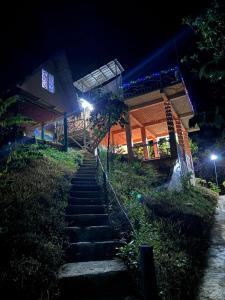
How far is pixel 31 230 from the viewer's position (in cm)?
583

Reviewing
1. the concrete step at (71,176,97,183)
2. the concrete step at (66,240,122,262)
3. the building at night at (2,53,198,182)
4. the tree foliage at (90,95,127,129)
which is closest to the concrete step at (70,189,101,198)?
the concrete step at (71,176,97,183)

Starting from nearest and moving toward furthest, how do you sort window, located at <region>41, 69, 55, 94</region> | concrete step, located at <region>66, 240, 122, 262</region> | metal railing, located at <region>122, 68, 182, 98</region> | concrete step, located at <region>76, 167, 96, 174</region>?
1. concrete step, located at <region>66, 240, 122, 262</region>
2. concrete step, located at <region>76, 167, 96, 174</region>
3. metal railing, located at <region>122, 68, 182, 98</region>
4. window, located at <region>41, 69, 55, 94</region>

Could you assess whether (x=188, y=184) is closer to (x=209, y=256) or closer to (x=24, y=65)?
(x=209, y=256)

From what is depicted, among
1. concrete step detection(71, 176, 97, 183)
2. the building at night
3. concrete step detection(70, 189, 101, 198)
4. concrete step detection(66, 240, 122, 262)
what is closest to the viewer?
concrete step detection(66, 240, 122, 262)

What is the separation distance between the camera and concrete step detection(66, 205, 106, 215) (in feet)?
26.3

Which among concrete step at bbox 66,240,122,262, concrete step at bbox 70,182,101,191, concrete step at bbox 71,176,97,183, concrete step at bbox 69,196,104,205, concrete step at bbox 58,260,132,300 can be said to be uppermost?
concrete step at bbox 71,176,97,183

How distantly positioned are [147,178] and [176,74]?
6.84 m

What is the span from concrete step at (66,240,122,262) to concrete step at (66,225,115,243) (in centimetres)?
49

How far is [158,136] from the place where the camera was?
26.3 metres

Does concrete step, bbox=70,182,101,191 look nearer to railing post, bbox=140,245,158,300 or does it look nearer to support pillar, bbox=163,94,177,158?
railing post, bbox=140,245,158,300

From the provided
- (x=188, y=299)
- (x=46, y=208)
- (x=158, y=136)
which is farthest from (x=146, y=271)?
(x=158, y=136)

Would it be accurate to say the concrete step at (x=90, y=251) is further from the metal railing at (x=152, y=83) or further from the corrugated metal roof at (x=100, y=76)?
the corrugated metal roof at (x=100, y=76)

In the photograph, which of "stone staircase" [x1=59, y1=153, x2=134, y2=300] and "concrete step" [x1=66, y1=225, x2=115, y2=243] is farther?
"concrete step" [x1=66, y1=225, x2=115, y2=243]

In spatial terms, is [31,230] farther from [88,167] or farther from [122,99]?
[122,99]
